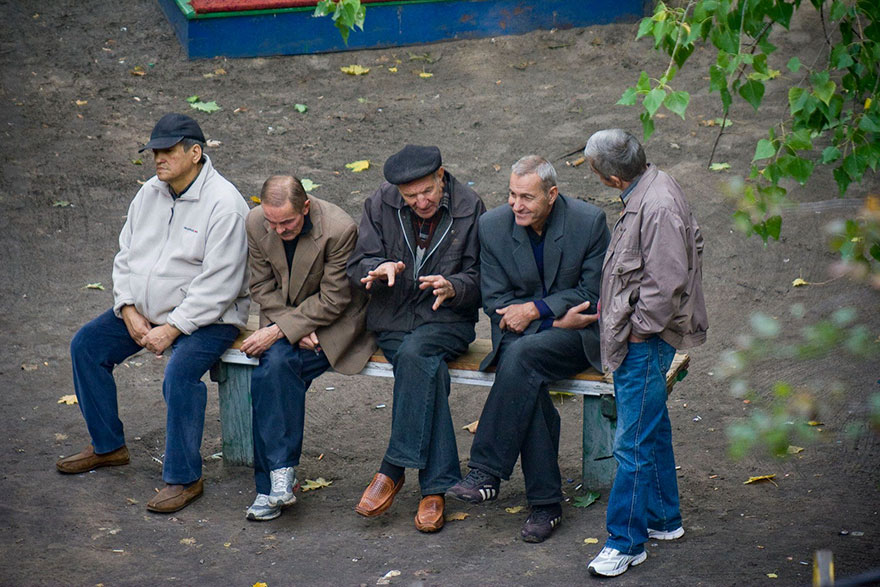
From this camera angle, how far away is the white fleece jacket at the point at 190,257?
505cm

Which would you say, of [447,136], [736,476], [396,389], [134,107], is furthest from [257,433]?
A: [134,107]

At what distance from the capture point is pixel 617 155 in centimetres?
411

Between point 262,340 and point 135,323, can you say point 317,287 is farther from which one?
point 135,323

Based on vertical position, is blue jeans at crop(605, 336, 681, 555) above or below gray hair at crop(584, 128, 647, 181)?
below

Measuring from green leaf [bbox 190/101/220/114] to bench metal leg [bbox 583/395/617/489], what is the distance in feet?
21.3

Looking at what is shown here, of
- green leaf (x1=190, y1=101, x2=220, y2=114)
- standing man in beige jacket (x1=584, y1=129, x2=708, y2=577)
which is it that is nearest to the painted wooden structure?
green leaf (x1=190, y1=101, x2=220, y2=114)

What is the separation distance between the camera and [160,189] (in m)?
5.21

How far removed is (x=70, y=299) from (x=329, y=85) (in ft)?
14.5

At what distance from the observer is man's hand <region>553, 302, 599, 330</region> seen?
4645mm

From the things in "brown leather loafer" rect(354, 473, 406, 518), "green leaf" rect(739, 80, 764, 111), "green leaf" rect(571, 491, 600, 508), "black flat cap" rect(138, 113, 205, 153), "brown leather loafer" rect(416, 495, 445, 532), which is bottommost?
"green leaf" rect(571, 491, 600, 508)

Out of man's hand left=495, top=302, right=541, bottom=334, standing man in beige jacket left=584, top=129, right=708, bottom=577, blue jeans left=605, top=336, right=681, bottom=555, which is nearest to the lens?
standing man in beige jacket left=584, top=129, right=708, bottom=577

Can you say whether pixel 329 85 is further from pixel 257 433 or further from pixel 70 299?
pixel 257 433

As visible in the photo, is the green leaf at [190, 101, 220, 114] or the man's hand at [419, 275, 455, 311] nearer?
the man's hand at [419, 275, 455, 311]

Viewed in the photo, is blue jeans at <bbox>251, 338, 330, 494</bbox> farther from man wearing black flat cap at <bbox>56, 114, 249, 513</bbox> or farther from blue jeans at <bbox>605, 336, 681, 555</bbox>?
blue jeans at <bbox>605, 336, 681, 555</bbox>
